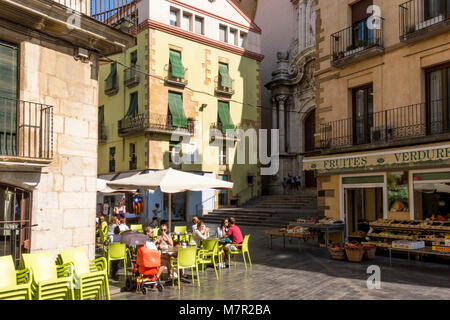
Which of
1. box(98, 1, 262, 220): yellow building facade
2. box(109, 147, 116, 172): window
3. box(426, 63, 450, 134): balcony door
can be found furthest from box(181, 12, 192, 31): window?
box(426, 63, 450, 134): balcony door

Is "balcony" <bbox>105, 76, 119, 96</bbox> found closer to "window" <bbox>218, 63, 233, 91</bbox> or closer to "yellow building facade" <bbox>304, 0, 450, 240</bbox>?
"window" <bbox>218, 63, 233, 91</bbox>

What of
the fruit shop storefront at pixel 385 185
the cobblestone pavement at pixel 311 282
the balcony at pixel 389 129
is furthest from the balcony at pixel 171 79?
the cobblestone pavement at pixel 311 282

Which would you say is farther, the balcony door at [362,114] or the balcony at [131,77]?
the balcony at [131,77]

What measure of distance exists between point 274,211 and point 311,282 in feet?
44.2

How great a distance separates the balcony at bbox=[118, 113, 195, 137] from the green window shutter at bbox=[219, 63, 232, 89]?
4011mm

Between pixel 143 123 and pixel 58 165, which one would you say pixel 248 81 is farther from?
pixel 58 165

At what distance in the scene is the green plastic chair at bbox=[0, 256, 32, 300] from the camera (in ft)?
17.5

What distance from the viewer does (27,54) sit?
7988mm

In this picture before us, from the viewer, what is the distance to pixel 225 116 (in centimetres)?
2767

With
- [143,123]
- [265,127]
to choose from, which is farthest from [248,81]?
[143,123]

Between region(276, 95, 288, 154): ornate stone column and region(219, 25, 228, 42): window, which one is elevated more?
region(219, 25, 228, 42): window

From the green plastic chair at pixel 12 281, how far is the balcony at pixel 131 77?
782 inches

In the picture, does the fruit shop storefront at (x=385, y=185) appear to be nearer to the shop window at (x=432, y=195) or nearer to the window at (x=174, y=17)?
the shop window at (x=432, y=195)

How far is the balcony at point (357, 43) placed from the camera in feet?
43.9
